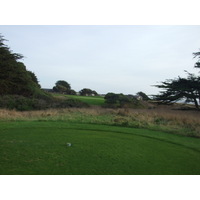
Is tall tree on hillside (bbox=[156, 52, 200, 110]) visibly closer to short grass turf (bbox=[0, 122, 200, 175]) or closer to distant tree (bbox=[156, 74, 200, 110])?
distant tree (bbox=[156, 74, 200, 110])

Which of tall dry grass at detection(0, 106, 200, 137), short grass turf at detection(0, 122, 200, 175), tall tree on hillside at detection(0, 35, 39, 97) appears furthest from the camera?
tall tree on hillside at detection(0, 35, 39, 97)

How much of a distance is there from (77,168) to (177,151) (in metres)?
2.80

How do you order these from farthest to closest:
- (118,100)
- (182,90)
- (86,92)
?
(86,92) → (118,100) → (182,90)

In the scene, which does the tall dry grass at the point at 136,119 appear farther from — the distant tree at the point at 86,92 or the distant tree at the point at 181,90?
the distant tree at the point at 86,92

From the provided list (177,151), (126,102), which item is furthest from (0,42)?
(177,151)

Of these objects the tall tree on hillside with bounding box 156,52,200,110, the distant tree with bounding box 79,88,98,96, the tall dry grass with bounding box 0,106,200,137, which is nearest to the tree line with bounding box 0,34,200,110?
the tall tree on hillside with bounding box 156,52,200,110

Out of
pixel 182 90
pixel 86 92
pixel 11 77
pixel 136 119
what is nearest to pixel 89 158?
pixel 136 119

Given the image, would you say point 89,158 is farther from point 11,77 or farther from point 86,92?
point 86,92

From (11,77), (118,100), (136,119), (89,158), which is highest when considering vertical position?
(11,77)

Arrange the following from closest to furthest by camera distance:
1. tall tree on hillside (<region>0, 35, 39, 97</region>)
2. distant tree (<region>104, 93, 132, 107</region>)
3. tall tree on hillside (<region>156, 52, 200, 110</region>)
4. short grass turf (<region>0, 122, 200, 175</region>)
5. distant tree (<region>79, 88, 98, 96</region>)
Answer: short grass turf (<region>0, 122, 200, 175</region>)
tall tree on hillside (<region>156, 52, 200, 110</region>)
tall tree on hillside (<region>0, 35, 39, 97</region>)
distant tree (<region>104, 93, 132, 107</region>)
distant tree (<region>79, 88, 98, 96</region>)

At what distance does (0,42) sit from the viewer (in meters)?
18.6

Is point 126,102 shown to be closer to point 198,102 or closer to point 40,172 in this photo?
point 198,102

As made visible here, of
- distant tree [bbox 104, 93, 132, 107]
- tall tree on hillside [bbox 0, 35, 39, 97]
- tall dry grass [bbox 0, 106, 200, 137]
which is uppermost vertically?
tall tree on hillside [bbox 0, 35, 39, 97]

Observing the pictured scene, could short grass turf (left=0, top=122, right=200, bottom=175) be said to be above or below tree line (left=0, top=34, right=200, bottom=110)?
below
